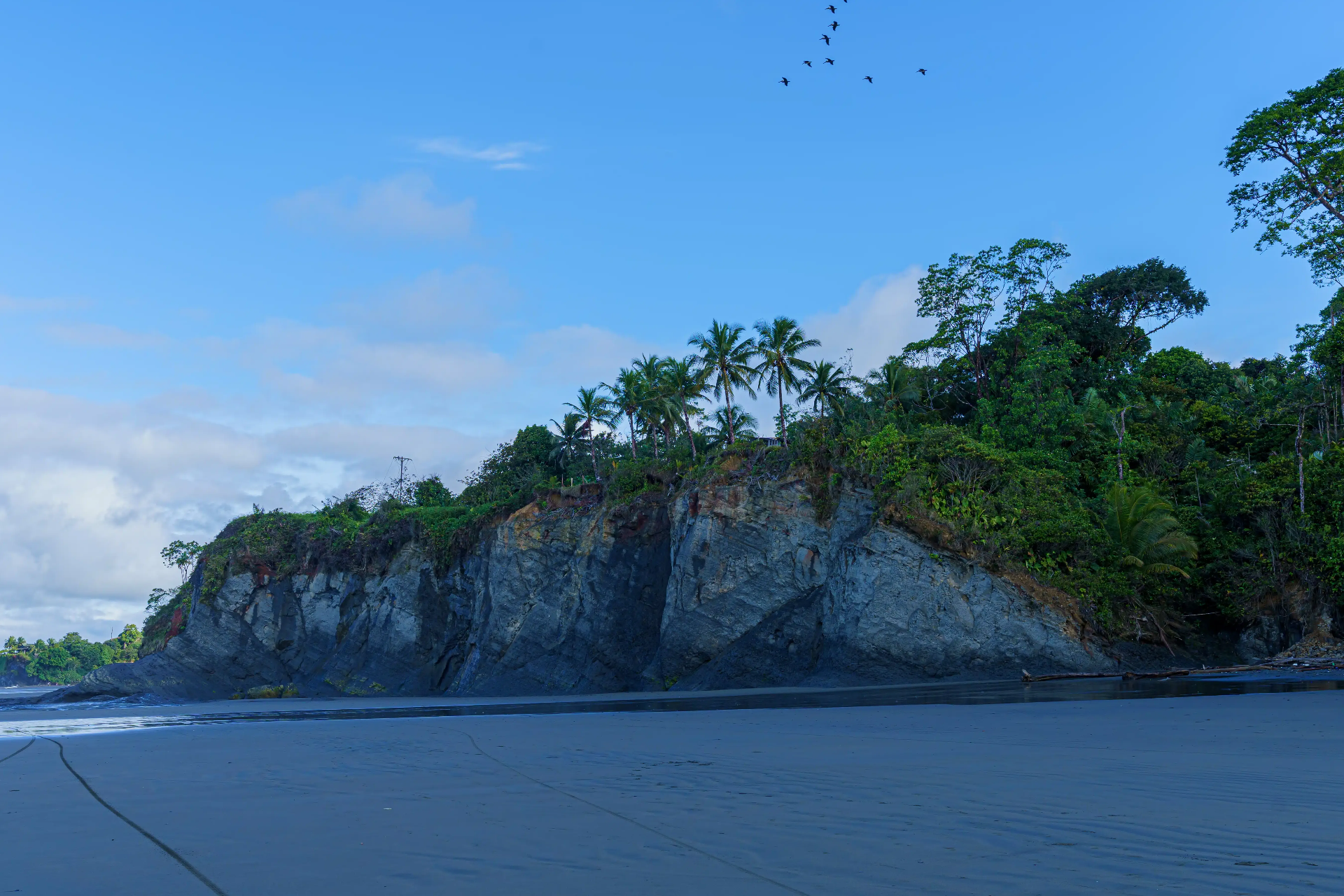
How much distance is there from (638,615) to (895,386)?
18.3 metres

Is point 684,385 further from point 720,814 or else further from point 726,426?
point 720,814

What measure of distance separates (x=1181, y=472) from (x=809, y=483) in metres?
15.6

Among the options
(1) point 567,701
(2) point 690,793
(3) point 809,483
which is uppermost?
(3) point 809,483

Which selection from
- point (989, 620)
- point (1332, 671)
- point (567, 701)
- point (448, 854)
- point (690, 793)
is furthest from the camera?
point (989, 620)

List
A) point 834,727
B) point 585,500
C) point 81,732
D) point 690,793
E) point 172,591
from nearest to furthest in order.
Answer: point 690,793, point 834,727, point 81,732, point 585,500, point 172,591

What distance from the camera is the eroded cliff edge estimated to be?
30.8m

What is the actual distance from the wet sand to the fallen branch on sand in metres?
14.0

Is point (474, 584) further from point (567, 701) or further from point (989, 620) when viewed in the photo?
point (989, 620)

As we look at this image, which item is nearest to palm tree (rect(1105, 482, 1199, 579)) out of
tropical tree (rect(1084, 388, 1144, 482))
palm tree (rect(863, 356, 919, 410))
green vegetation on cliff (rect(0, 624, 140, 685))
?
tropical tree (rect(1084, 388, 1144, 482))

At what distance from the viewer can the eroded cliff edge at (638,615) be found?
3075cm

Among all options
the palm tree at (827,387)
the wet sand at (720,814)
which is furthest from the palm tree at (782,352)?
the wet sand at (720,814)

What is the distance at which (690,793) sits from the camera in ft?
22.6

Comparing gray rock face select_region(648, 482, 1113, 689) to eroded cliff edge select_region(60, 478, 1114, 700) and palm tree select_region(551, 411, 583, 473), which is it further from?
palm tree select_region(551, 411, 583, 473)

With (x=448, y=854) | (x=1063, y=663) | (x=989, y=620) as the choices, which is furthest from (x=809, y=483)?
(x=448, y=854)
